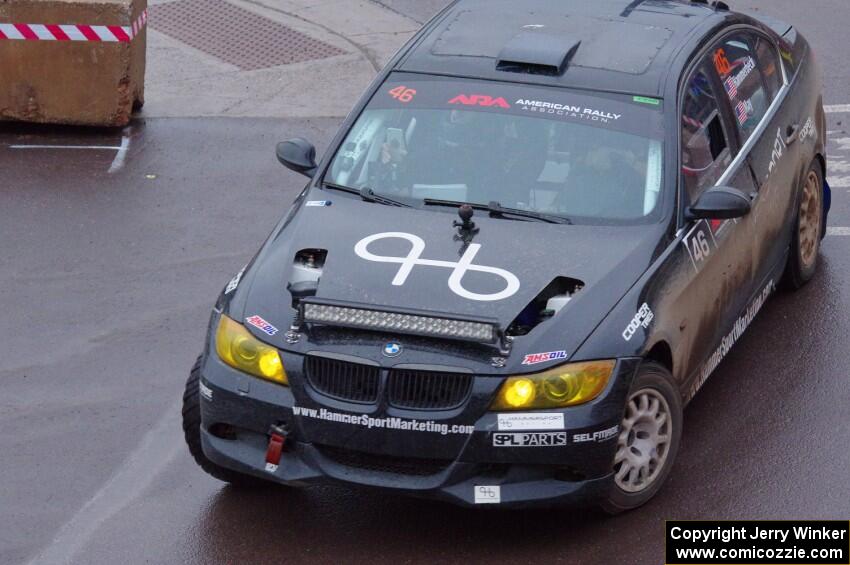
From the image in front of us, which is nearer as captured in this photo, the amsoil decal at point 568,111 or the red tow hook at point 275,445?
the red tow hook at point 275,445

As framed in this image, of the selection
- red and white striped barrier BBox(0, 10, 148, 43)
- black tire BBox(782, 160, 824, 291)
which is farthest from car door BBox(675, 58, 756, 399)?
red and white striped barrier BBox(0, 10, 148, 43)

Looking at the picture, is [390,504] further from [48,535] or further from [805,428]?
[805,428]

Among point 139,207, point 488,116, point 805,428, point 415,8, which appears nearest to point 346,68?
point 415,8

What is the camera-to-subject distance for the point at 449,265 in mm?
6523

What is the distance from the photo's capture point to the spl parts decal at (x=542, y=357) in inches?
236

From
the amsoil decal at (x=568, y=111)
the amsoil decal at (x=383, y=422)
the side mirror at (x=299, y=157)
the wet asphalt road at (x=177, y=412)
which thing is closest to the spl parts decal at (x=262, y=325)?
the amsoil decal at (x=383, y=422)

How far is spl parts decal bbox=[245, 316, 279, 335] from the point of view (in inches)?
247

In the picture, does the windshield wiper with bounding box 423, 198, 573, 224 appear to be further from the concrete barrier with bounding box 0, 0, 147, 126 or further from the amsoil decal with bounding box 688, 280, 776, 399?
the concrete barrier with bounding box 0, 0, 147, 126

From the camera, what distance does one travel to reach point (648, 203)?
7.02 m

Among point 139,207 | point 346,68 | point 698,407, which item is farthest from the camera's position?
point 346,68

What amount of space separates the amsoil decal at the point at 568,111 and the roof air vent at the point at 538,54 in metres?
0.22

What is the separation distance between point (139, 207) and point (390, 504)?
449 centimetres

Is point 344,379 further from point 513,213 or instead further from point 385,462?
point 513,213

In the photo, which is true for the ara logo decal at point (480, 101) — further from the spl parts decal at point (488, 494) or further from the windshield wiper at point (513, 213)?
the spl parts decal at point (488, 494)
